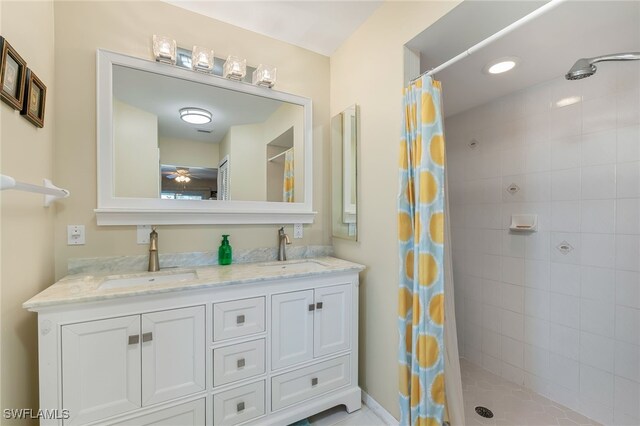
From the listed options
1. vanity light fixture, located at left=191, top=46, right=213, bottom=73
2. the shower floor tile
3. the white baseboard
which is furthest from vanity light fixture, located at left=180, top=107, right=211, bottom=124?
the shower floor tile

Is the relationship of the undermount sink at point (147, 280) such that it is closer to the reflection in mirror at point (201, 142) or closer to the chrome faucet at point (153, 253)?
the chrome faucet at point (153, 253)

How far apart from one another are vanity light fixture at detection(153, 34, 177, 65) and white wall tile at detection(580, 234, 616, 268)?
2.88 m

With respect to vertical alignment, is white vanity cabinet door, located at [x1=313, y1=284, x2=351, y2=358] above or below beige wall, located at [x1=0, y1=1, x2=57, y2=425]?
below

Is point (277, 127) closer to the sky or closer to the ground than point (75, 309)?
closer to the sky

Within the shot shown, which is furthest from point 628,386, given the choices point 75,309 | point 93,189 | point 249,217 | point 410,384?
point 93,189

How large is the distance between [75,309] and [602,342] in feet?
9.34

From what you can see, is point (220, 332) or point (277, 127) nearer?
point (220, 332)

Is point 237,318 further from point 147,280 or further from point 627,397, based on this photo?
point 627,397

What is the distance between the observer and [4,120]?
3.15ft

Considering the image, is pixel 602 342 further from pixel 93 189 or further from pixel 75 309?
pixel 93 189

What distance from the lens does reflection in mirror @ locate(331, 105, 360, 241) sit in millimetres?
1913

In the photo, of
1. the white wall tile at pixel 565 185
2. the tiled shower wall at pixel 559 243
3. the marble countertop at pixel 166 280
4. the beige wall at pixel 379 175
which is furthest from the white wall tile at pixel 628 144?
the marble countertop at pixel 166 280

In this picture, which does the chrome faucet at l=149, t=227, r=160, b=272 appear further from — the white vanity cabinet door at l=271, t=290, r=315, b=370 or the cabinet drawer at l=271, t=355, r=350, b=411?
the cabinet drawer at l=271, t=355, r=350, b=411

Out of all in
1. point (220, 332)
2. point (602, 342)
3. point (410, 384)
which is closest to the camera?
point (220, 332)
